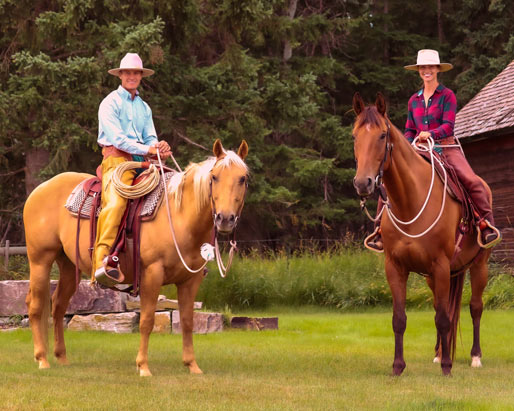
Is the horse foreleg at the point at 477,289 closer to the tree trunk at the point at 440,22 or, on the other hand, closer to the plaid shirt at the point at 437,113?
the plaid shirt at the point at 437,113

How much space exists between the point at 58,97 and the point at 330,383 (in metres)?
14.2

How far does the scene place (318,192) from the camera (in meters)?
34.1

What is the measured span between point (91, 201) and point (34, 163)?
45.1ft

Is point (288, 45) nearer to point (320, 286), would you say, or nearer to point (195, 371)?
point (320, 286)

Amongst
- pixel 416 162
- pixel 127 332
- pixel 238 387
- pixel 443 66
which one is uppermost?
pixel 443 66

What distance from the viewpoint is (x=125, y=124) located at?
989 cm

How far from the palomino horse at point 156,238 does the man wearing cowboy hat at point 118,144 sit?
0.99ft

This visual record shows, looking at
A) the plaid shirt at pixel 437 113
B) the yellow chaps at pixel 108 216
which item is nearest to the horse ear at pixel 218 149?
the yellow chaps at pixel 108 216

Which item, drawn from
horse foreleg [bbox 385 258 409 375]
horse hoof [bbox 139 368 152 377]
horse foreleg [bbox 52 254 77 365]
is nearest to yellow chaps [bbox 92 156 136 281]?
horse foreleg [bbox 52 254 77 365]

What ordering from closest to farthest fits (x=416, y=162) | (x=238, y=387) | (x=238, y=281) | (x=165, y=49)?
(x=238, y=387) < (x=416, y=162) < (x=238, y=281) < (x=165, y=49)

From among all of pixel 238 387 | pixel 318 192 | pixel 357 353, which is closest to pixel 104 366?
pixel 238 387

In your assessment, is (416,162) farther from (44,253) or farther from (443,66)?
(44,253)

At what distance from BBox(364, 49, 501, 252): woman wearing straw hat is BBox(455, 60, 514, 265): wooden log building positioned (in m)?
11.5

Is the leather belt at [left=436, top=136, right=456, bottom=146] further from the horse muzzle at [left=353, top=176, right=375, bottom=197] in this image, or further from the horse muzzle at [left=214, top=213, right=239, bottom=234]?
the horse muzzle at [left=214, top=213, right=239, bottom=234]
